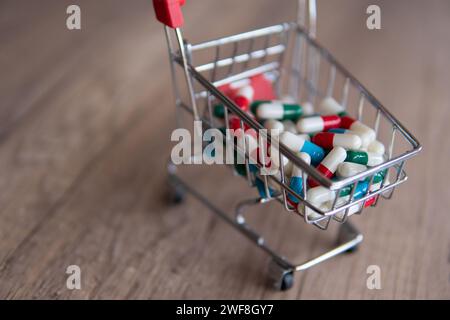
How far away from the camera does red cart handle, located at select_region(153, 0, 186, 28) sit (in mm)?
797

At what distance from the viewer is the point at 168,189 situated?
1140 mm

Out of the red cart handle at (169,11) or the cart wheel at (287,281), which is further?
the cart wheel at (287,281)

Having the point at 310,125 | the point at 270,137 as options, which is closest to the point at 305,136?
the point at 310,125

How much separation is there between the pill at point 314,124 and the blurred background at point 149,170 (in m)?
0.26

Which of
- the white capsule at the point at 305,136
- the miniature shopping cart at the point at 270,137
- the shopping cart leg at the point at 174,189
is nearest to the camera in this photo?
the miniature shopping cart at the point at 270,137

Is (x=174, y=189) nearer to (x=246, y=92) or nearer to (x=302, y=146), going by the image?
(x=246, y=92)

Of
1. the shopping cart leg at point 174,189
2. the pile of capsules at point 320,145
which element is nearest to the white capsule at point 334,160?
→ the pile of capsules at point 320,145

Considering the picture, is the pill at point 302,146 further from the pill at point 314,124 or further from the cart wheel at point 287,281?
the cart wheel at point 287,281

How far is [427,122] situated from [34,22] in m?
1.13

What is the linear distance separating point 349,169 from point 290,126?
6.7 inches

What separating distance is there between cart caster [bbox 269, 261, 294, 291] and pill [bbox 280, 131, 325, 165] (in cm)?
21

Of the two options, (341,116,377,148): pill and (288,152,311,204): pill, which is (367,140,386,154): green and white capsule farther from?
(288,152,311,204): pill

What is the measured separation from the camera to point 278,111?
0.92 meters

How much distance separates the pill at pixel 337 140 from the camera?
0.82m
